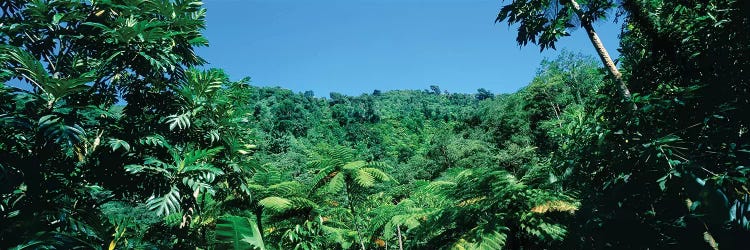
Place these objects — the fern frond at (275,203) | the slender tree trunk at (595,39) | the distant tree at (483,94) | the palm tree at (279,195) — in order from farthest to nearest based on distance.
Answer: the distant tree at (483,94) < the palm tree at (279,195) < the fern frond at (275,203) < the slender tree trunk at (595,39)

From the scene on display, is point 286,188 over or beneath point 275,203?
over

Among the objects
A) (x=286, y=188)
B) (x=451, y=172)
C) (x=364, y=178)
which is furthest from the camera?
(x=286, y=188)

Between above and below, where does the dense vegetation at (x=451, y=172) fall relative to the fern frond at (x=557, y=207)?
above

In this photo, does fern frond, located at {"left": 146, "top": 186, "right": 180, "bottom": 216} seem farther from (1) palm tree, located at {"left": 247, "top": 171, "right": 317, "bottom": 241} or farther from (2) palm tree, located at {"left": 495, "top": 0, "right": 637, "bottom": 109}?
(2) palm tree, located at {"left": 495, "top": 0, "right": 637, "bottom": 109}

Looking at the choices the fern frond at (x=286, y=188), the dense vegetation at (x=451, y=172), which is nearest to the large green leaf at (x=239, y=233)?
the dense vegetation at (x=451, y=172)

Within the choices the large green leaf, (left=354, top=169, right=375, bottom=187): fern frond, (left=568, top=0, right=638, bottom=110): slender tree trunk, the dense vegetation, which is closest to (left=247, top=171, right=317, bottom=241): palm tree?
(left=354, top=169, right=375, bottom=187): fern frond

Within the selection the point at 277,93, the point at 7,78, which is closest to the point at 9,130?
the point at 7,78

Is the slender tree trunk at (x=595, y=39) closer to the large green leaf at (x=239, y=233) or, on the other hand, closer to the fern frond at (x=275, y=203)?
the large green leaf at (x=239, y=233)

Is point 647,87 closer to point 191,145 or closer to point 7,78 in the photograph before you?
point 191,145

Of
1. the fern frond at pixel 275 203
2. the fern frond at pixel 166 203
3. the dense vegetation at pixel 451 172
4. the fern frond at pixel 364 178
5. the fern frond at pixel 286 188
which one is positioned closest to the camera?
the dense vegetation at pixel 451 172

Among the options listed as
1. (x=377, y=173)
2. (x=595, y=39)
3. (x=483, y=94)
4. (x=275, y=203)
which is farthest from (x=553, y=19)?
(x=483, y=94)

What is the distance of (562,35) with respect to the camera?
5.55 m

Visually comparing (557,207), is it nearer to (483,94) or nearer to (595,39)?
(595,39)

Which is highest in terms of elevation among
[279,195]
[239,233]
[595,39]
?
[595,39]
